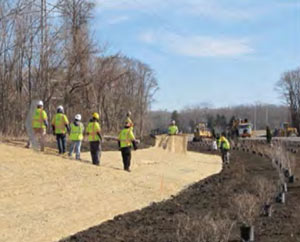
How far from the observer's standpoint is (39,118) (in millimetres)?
18031

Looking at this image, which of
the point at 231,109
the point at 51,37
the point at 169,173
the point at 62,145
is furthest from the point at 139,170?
the point at 231,109

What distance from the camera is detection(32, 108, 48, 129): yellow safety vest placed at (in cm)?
1802

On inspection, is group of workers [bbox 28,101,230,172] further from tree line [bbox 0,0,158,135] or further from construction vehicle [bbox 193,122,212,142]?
construction vehicle [bbox 193,122,212,142]

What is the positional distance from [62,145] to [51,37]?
16669 mm

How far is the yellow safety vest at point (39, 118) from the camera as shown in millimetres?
18016

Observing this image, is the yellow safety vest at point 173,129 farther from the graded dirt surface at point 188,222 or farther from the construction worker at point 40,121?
the graded dirt surface at point 188,222

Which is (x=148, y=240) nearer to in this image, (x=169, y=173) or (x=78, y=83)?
(x=169, y=173)

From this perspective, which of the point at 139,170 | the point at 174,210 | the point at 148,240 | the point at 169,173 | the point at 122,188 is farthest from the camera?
the point at 169,173

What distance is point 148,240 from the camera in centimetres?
995

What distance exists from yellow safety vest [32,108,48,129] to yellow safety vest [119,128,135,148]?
9.09 feet

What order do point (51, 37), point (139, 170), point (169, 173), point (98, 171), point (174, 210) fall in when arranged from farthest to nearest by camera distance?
point (51, 37) < point (169, 173) < point (139, 170) < point (98, 171) < point (174, 210)

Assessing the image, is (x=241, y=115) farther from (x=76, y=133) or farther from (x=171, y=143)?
(x=76, y=133)

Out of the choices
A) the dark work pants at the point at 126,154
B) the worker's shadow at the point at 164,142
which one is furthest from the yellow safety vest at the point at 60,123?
the worker's shadow at the point at 164,142

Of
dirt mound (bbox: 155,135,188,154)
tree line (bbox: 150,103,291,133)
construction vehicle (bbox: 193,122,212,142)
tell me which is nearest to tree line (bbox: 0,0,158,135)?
dirt mound (bbox: 155,135,188,154)
